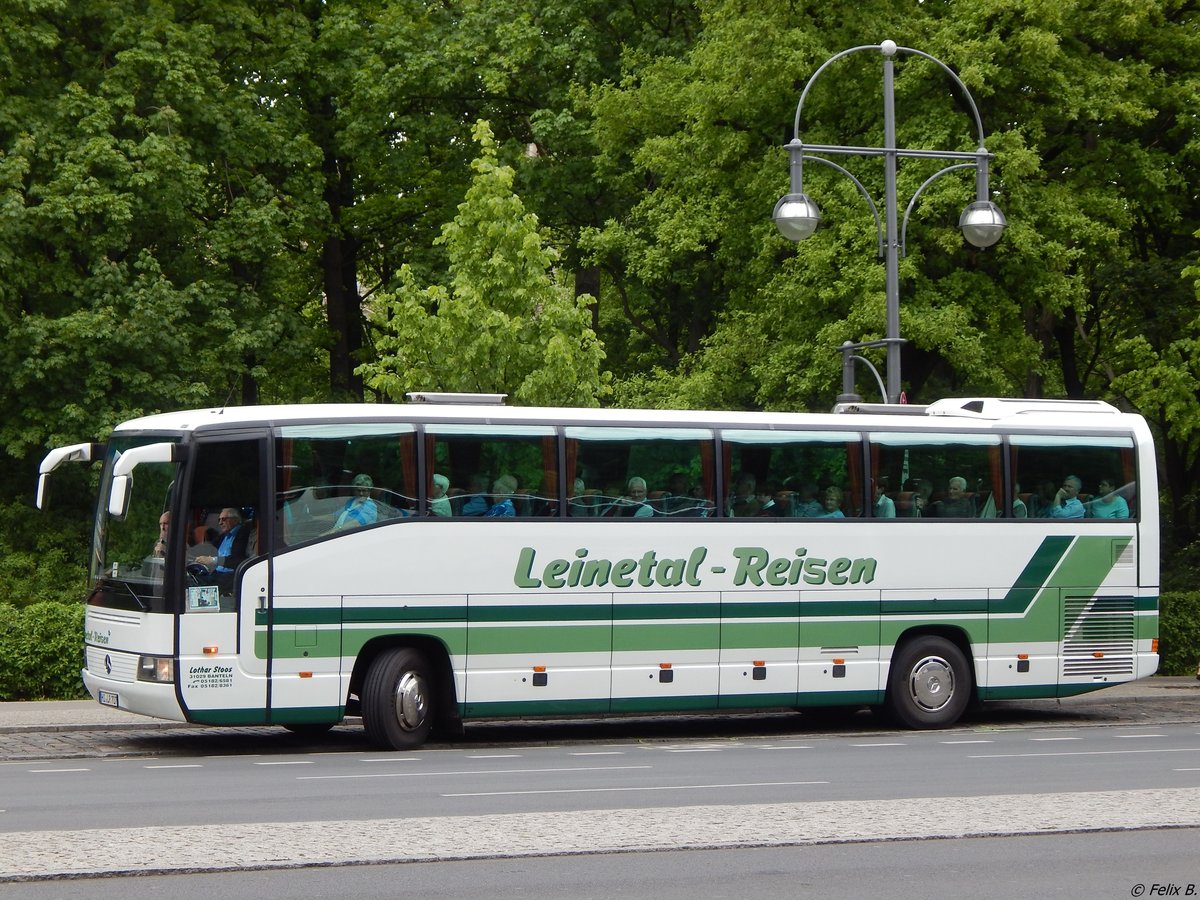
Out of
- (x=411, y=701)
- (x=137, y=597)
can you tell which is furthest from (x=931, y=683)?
(x=137, y=597)

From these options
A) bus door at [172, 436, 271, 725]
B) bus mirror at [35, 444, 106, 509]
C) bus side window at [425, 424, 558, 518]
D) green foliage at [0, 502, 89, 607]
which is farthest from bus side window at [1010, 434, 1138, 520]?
green foliage at [0, 502, 89, 607]

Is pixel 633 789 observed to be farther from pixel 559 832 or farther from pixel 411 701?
pixel 411 701

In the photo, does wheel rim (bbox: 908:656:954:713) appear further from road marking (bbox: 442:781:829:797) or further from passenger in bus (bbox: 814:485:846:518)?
road marking (bbox: 442:781:829:797)

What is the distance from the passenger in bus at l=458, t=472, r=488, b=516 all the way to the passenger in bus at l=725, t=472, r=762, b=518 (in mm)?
2818

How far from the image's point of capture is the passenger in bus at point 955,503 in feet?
66.3

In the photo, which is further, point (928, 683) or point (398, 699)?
point (928, 683)

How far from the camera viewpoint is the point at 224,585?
16.7 m

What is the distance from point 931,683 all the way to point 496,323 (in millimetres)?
9602

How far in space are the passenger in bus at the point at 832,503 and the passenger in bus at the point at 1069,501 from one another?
2.90 m

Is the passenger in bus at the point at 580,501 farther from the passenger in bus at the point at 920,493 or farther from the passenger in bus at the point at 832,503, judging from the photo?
the passenger in bus at the point at 920,493

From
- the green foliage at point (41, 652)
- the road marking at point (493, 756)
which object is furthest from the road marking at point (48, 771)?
the green foliage at point (41, 652)

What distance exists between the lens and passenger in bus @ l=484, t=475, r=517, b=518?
17953 millimetres

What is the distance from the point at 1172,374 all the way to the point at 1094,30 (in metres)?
6.29

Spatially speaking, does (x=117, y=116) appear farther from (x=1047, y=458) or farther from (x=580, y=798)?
(x=580, y=798)
